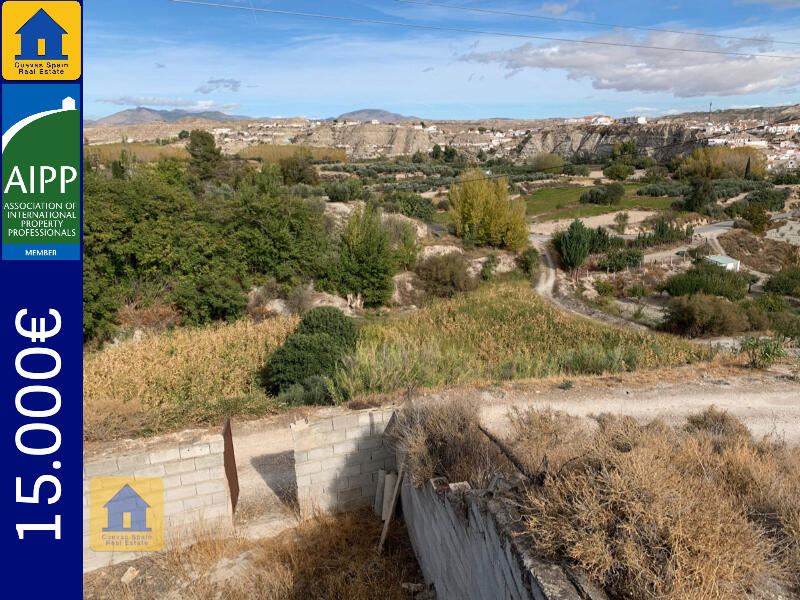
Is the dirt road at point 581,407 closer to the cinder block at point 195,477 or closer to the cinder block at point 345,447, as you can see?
the cinder block at point 195,477

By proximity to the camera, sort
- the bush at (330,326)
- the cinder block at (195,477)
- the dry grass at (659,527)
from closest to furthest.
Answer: the dry grass at (659,527) → the cinder block at (195,477) → the bush at (330,326)

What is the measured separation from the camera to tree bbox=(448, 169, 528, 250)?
26062 mm

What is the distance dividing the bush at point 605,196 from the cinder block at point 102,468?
135 feet

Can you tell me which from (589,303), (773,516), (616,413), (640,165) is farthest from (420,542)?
(640,165)

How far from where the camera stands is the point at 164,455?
5.59 metres

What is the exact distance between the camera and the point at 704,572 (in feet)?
8.57

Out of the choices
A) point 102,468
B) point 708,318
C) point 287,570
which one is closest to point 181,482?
point 102,468

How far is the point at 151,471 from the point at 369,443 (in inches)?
103

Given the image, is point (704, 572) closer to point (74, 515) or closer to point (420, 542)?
point (420, 542)

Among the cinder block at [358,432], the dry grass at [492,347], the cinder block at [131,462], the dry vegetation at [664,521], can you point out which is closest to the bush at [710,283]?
the dry grass at [492,347]

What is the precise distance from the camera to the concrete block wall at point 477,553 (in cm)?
285

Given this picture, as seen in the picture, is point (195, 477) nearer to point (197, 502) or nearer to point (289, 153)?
point (197, 502)

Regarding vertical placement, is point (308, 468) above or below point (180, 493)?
above

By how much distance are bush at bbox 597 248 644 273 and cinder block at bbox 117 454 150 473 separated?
2504 centimetres
